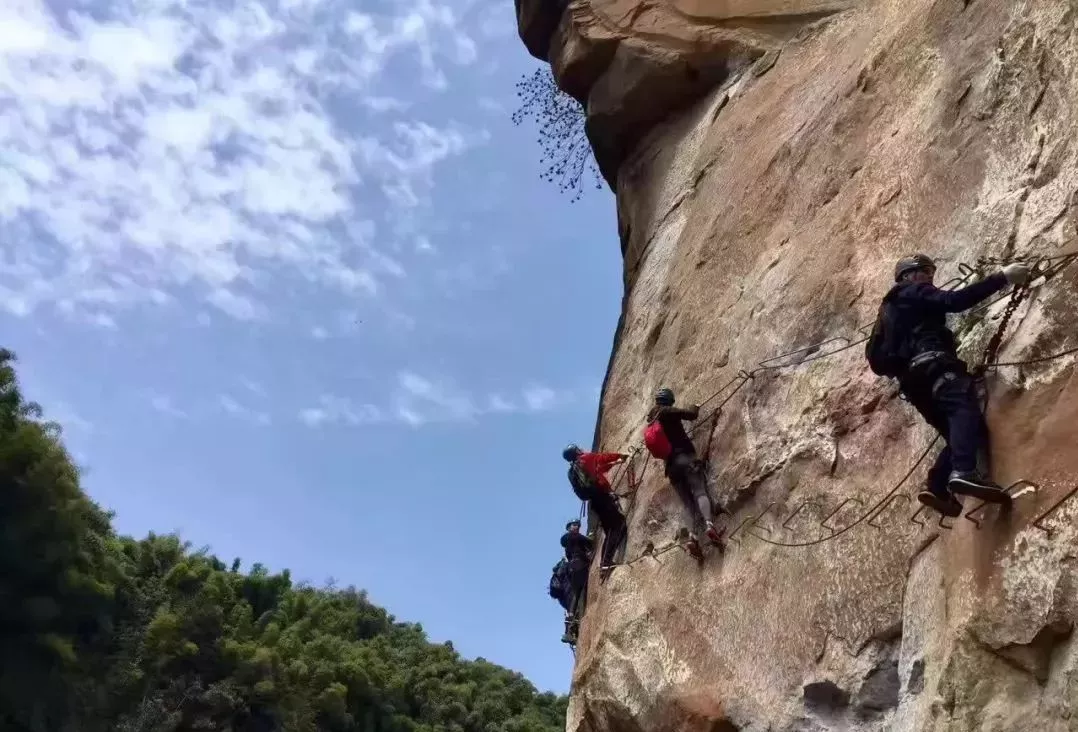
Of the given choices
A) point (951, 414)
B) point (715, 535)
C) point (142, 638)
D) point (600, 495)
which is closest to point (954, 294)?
point (951, 414)

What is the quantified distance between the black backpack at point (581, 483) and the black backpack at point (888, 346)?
490 centimetres

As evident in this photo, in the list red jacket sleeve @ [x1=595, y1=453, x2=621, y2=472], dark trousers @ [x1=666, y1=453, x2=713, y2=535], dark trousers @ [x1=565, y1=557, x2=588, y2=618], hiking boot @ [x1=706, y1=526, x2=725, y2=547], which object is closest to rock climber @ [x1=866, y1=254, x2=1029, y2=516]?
hiking boot @ [x1=706, y1=526, x2=725, y2=547]

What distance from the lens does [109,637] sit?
2070 centimetres

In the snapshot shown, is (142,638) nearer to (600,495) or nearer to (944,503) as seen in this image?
(600,495)

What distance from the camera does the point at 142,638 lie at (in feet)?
68.5

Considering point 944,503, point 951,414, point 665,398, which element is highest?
point 665,398

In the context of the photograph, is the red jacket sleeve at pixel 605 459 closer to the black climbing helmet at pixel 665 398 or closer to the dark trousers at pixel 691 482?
the black climbing helmet at pixel 665 398

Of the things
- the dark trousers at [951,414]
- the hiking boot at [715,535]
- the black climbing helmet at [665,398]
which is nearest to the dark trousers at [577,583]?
the black climbing helmet at [665,398]

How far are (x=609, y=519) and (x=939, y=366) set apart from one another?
5609mm

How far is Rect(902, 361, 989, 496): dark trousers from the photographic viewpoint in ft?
17.3

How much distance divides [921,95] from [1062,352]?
145 inches

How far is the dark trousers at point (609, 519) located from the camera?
34.8 feet

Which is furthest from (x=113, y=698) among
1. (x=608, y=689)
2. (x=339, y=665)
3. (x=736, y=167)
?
(x=736, y=167)

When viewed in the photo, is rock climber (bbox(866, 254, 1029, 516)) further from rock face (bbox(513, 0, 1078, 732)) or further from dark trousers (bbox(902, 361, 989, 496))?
rock face (bbox(513, 0, 1078, 732))
